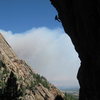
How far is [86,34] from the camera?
129 feet

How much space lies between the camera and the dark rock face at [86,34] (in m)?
37.3

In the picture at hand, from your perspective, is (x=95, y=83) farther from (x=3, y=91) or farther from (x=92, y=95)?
(x=3, y=91)

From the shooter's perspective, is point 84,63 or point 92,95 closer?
point 92,95

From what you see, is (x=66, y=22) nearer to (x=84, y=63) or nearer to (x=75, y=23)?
(x=75, y=23)

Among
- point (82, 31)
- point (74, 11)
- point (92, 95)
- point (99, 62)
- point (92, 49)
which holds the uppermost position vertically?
point (74, 11)

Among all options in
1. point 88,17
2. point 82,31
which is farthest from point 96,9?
point 82,31

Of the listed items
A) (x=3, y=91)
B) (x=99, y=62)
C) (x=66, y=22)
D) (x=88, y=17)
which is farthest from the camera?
(x=3, y=91)

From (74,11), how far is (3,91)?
36.7 meters

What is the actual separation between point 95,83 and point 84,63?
533cm

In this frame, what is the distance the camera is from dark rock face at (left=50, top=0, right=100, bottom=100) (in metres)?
37.3

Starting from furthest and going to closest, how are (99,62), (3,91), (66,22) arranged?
(3,91)
(66,22)
(99,62)

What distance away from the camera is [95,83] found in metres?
37.4

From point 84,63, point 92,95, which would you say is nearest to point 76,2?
point 84,63

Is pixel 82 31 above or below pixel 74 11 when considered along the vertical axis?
below
